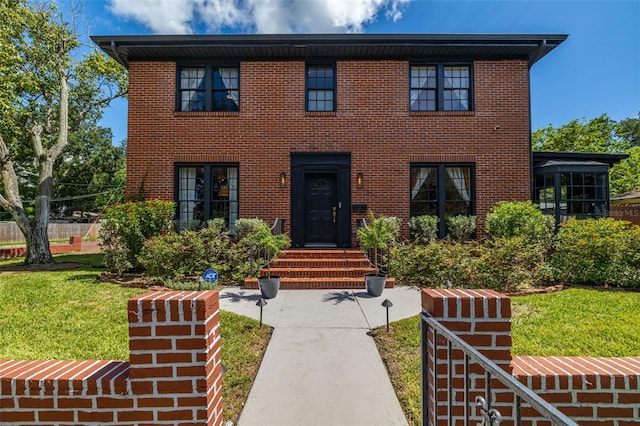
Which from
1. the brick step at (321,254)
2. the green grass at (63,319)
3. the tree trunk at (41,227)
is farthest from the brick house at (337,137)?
Result: the tree trunk at (41,227)

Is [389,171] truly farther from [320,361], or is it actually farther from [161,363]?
Answer: [161,363]

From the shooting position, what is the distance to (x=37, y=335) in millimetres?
4168

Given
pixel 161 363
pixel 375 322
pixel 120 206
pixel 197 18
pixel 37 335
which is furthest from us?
pixel 197 18

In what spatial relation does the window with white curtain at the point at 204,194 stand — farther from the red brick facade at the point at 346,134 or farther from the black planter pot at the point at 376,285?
the black planter pot at the point at 376,285

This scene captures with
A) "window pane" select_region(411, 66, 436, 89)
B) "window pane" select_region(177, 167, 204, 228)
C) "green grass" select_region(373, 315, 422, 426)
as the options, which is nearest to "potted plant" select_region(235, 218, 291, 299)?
"window pane" select_region(177, 167, 204, 228)

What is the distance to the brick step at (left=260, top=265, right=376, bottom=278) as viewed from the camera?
23.9ft

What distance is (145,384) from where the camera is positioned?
1.80m

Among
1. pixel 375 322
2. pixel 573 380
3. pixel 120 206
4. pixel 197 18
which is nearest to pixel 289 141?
pixel 120 206

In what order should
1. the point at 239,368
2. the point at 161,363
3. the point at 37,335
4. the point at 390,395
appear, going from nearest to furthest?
the point at 161,363, the point at 390,395, the point at 239,368, the point at 37,335

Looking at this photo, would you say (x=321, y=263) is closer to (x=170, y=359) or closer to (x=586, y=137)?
(x=170, y=359)

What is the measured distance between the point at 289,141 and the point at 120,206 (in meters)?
4.99

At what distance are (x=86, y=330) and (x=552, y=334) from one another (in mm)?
6455

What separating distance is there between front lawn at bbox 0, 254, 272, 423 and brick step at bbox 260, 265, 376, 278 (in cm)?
244

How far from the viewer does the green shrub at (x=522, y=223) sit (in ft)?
26.3
